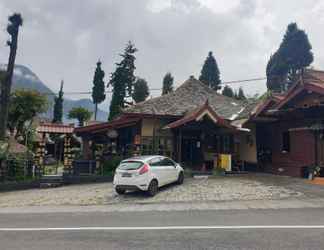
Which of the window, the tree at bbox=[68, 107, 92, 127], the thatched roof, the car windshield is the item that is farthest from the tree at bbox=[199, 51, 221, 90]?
the car windshield

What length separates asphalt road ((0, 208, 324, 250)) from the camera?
20.7ft

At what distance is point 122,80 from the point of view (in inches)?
1761

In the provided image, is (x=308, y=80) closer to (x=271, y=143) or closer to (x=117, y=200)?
(x=271, y=143)

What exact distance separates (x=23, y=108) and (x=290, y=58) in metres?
35.1

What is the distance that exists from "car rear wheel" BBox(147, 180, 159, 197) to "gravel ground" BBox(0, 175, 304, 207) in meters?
0.22

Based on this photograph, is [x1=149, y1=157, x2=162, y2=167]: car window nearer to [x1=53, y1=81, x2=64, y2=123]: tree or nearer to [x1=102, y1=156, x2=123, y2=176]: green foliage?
[x1=102, y1=156, x2=123, y2=176]: green foliage

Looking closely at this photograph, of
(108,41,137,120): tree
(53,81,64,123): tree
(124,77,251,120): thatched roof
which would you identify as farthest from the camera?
(53,81,64,123): tree

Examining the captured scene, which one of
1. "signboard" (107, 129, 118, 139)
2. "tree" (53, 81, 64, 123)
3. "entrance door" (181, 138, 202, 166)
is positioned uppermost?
"tree" (53, 81, 64, 123)

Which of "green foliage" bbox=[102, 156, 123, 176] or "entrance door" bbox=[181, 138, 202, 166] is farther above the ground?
"entrance door" bbox=[181, 138, 202, 166]

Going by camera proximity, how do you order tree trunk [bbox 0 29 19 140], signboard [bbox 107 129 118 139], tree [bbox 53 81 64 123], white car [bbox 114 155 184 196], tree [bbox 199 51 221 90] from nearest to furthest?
white car [bbox 114 155 184 196]
tree trunk [bbox 0 29 19 140]
signboard [bbox 107 129 118 139]
tree [bbox 199 51 221 90]
tree [bbox 53 81 64 123]

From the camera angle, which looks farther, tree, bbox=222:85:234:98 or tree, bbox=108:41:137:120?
tree, bbox=222:85:234:98

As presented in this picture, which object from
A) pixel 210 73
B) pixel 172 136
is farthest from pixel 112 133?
pixel 210 73

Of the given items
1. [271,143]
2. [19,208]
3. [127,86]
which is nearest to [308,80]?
[271,143]

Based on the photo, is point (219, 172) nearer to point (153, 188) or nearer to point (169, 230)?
point (153, 188)
